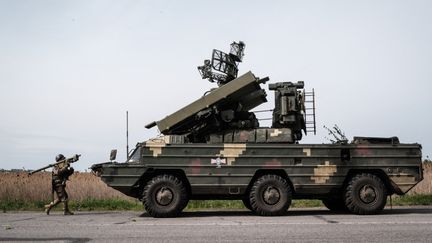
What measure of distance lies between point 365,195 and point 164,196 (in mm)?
4638

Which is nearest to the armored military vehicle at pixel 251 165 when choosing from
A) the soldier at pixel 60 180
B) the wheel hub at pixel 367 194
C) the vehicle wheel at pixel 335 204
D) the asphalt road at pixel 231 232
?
the wheel hub at pixel 367 194

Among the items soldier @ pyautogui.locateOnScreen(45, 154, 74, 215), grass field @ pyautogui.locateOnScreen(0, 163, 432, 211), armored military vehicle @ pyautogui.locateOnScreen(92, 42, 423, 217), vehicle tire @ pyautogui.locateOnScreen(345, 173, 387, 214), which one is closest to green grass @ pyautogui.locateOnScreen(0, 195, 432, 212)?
grass field @ pyautogui.locateOnScreen(0, 163, 432, 211)

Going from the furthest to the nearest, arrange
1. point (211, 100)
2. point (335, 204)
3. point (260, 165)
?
point (335, 204)
point (211, 100)
point (260, 165)

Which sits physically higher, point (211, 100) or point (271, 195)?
point (211, 100)

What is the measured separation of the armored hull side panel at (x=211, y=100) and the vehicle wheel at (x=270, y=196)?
2123 millimetres

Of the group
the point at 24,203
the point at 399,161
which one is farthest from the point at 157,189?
the point at 24,203

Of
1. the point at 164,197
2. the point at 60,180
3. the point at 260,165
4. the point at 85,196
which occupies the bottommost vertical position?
the point at 85,196

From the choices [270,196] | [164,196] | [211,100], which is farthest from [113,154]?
[270,196]

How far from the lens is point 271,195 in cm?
1207

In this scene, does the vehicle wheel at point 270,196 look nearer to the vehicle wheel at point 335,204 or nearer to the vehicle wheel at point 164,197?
the vehicle wheel at point 164,197

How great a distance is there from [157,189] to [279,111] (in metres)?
3.56

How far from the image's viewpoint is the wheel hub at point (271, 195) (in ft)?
39.5

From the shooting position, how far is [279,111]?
42.8 feet

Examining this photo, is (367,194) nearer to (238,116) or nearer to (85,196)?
(238,116)
